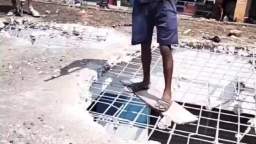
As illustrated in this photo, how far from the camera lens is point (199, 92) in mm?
4848

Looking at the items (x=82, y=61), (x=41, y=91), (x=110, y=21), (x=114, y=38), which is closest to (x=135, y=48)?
(x=114, y=38)

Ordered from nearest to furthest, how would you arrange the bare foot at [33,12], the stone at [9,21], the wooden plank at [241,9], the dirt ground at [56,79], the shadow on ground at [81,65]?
1. the dirt ground at [56,79]
2. the shadow on ground at [81,65]
3. the stone at [9,21]
4. the bare foot at [33,12]
5. the wooden plank at [241,9]

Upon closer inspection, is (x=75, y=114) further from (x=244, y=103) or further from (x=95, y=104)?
(x=244, y=103)

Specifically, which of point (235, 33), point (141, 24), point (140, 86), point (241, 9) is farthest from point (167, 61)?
point (241, 9)

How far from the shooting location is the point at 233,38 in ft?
21.5

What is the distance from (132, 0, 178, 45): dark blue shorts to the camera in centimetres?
378

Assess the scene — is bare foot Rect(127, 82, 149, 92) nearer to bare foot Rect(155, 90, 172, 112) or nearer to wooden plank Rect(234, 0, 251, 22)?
bare foot Rect(155, 90, 172, 112)

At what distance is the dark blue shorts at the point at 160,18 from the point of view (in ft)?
12.4

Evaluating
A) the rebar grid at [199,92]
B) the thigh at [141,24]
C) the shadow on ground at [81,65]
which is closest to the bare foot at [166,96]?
the rebar grid at [199,92]

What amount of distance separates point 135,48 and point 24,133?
266cm

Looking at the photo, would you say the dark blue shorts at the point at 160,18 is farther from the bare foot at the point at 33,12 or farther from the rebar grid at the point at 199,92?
the bare foot at the point at 33,12

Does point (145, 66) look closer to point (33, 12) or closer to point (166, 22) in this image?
point (166, 22)

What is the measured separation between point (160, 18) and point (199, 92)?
1.33m

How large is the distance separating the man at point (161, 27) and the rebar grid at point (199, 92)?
0.37 metres
